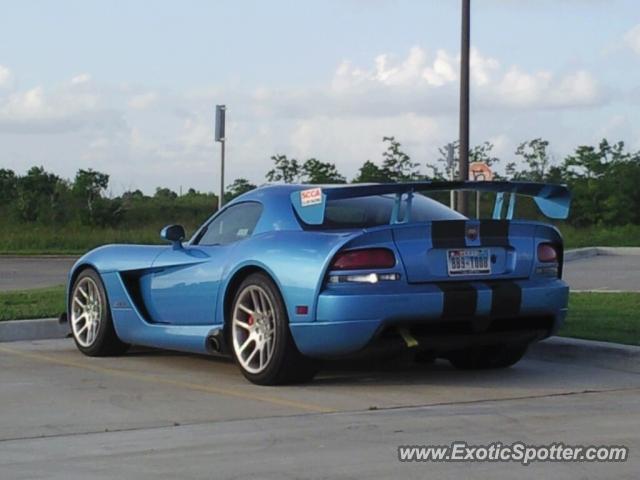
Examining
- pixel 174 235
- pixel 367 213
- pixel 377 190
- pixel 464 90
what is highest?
pixel 464 90

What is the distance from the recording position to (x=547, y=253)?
26.0ft

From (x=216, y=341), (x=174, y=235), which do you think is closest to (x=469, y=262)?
(x=216, y=341)

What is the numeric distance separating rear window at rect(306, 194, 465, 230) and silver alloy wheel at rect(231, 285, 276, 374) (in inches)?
23.9

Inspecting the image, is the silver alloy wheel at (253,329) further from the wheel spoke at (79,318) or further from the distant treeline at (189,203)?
the distant treeline at (189,203)

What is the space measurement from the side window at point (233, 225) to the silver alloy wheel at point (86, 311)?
1081mm

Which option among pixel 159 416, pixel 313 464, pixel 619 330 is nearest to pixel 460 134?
pixel 619 330

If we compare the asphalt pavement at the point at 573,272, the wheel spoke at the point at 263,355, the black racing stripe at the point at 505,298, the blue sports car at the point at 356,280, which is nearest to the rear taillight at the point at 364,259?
the blue sports car at the point at 356,280

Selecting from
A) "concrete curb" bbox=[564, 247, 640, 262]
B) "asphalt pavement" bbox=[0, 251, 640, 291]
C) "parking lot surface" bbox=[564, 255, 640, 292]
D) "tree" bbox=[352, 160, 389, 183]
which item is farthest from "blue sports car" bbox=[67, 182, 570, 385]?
"tree" bbox=[352, 160, 389, 183]

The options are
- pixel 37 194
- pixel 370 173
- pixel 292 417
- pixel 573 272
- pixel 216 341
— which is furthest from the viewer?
pixel 37 194

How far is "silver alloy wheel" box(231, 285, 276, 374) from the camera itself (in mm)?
7641

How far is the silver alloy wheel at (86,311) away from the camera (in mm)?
9297

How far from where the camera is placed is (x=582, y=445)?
18.9ft

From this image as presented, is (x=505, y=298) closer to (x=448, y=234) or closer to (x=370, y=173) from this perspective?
(x=448, y=234)

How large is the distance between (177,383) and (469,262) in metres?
2.08
